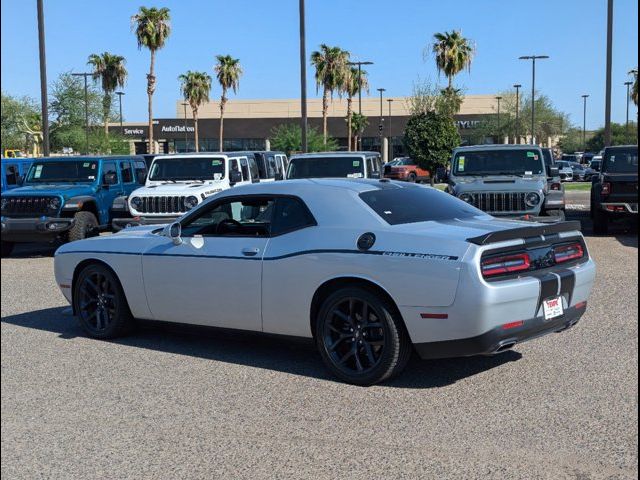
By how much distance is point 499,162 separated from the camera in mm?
15586

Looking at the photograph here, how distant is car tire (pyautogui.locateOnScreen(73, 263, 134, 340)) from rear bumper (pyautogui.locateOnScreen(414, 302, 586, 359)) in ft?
10.0

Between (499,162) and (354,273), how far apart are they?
10.3 meters

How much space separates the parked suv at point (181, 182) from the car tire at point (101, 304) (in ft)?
21.4

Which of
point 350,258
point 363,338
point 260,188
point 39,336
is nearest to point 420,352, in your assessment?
point 363,338

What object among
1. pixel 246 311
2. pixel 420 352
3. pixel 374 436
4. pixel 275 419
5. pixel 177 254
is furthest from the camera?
pixel 177 254

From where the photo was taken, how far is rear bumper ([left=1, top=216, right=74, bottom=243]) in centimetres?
1432

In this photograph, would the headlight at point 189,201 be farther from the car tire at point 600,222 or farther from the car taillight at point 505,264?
the car taillight at point 505,264

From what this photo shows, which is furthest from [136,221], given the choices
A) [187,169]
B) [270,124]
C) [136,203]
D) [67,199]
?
[270,124]

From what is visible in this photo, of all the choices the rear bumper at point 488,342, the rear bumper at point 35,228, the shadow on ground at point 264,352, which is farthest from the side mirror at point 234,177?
the rear bumper at point 488,342

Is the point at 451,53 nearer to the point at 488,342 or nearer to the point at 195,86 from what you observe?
the point at 195,86

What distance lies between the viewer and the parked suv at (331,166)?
16.5 meters

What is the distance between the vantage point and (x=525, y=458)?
4488 mm

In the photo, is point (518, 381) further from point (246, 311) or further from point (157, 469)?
point (157, 469)

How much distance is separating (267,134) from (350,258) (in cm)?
6566
